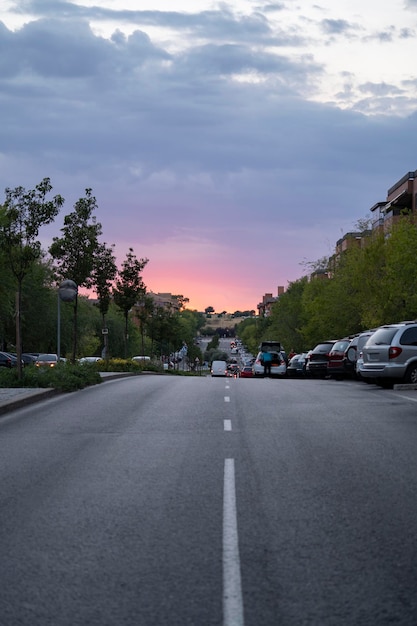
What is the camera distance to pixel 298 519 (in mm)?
7113

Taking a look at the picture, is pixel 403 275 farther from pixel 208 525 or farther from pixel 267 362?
pixel 208 525

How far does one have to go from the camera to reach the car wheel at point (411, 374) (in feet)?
81.0

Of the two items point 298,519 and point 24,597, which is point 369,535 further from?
point 24,597

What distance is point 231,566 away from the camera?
5.65 meters

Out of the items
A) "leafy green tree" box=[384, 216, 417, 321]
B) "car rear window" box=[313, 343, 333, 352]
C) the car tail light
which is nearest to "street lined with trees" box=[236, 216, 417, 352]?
"leafy green tree" box=[384, 216, 417, 321]

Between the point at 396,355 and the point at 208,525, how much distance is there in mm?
18411

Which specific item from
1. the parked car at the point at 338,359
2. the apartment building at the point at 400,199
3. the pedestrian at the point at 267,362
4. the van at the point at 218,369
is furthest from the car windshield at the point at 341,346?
the van at the point at 218,369

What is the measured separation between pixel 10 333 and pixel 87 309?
14.2 metres

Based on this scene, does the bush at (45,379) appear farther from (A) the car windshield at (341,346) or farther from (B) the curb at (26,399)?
(A) the car windshield at (341,346)

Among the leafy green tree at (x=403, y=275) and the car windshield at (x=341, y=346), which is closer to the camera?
the car windshield at (x=341, y=346)

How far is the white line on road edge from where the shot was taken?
470cm

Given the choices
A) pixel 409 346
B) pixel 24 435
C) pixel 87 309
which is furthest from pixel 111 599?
pixel 87 309

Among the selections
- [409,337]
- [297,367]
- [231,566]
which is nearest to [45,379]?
[409,337]

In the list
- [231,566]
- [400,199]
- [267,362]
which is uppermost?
[400,199]
